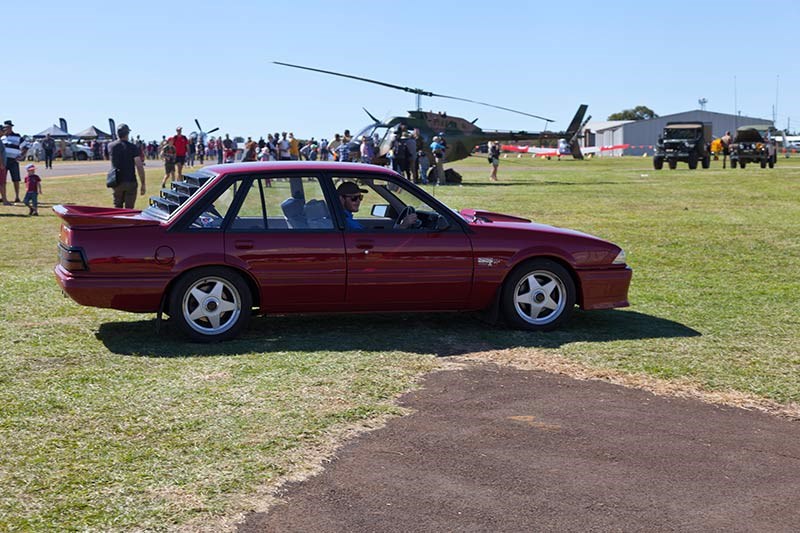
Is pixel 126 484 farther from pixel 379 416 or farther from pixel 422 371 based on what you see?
pixel 422 371

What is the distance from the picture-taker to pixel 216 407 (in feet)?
20.2

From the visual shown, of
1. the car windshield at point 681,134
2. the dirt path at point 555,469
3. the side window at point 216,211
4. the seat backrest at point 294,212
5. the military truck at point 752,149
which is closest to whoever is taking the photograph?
the dirt path at point 555,469

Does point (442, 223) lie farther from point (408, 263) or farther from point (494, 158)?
point (494, 158)

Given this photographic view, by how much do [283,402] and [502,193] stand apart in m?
23.5

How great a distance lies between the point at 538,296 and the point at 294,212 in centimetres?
214

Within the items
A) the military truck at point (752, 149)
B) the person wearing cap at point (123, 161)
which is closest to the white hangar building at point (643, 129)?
the military truck at point (752, 149)

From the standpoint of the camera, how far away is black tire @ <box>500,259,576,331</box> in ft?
27.9

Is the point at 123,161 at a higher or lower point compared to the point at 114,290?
higher

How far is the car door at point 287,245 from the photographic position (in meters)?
8.00

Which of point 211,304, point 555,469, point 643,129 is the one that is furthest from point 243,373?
point 643,129

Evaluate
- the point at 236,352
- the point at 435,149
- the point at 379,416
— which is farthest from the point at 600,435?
the point at 435,149

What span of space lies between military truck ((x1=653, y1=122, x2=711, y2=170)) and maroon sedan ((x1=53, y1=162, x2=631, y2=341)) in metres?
40.7

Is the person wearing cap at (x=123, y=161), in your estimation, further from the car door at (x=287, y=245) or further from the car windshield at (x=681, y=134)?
the car windshield at (x=681, y=134)

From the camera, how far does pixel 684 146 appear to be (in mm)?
47656
